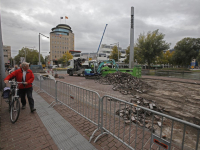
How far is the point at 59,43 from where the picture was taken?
82250mm

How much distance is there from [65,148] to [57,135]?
0.56 m

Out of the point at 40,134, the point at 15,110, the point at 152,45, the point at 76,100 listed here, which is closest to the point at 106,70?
the point at 76,100

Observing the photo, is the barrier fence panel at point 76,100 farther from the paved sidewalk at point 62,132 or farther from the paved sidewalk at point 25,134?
the paved sidewalk at point 25,134

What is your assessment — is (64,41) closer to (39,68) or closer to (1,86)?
(39,68)

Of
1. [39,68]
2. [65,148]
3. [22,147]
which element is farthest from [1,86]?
[39,68]

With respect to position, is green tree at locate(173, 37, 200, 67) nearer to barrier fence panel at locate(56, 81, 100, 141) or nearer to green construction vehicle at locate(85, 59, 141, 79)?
green construction vehicle at locate(85, 59, 141, 79)

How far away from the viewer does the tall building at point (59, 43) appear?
79812mm

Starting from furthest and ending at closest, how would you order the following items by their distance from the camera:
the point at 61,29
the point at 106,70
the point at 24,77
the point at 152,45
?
the point at 61,29 → the point at 152,45 → the point at 106,70 → the point at 24,77

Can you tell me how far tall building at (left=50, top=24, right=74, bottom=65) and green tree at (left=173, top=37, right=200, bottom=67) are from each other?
70608mm

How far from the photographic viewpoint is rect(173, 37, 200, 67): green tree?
27.0 metres

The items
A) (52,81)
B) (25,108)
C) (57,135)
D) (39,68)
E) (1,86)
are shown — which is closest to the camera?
(57,135)

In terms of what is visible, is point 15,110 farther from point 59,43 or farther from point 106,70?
point 59,43

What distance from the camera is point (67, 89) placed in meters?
4.55

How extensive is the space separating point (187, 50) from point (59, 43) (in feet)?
254
